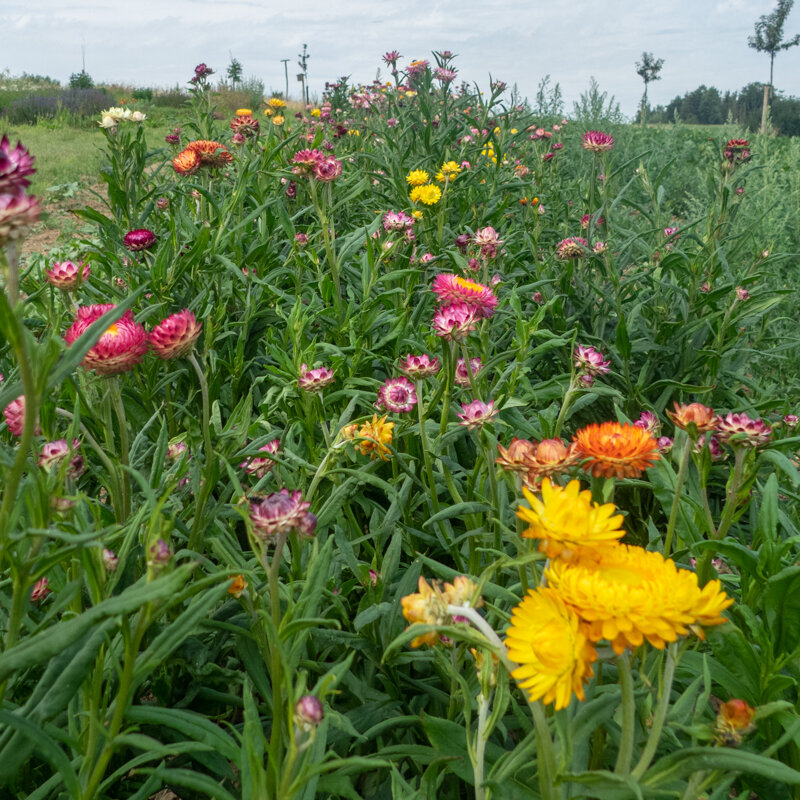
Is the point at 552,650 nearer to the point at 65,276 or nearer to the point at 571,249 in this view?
the point at 65,276

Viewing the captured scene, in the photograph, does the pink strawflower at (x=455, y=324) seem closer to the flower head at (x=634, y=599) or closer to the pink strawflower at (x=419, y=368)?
the pink strawflower at (x=419, y=368)

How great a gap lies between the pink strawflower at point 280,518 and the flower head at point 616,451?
1.22 feet

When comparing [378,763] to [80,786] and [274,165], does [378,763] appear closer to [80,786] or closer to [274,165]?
[80,786]

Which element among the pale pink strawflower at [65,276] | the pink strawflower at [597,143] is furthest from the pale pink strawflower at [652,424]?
the pink strawflower at [597,143]

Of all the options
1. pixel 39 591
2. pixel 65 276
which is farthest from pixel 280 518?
pixel 65 276

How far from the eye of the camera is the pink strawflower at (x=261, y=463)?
144 centimetres

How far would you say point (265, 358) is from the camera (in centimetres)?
214

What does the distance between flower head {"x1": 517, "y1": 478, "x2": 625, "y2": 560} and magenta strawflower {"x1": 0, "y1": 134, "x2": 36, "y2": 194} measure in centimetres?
56

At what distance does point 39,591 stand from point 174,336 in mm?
492

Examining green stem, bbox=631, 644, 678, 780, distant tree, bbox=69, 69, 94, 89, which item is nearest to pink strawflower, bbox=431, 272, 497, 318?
green stem, bbox=631, 644, 678, 780

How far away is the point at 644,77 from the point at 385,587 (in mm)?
25735

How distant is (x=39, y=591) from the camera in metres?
1.15

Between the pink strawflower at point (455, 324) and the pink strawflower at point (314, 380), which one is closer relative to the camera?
the pink strawflower at point (455, 324)

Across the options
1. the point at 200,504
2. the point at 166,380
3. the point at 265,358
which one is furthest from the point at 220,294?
the point at 200,504
